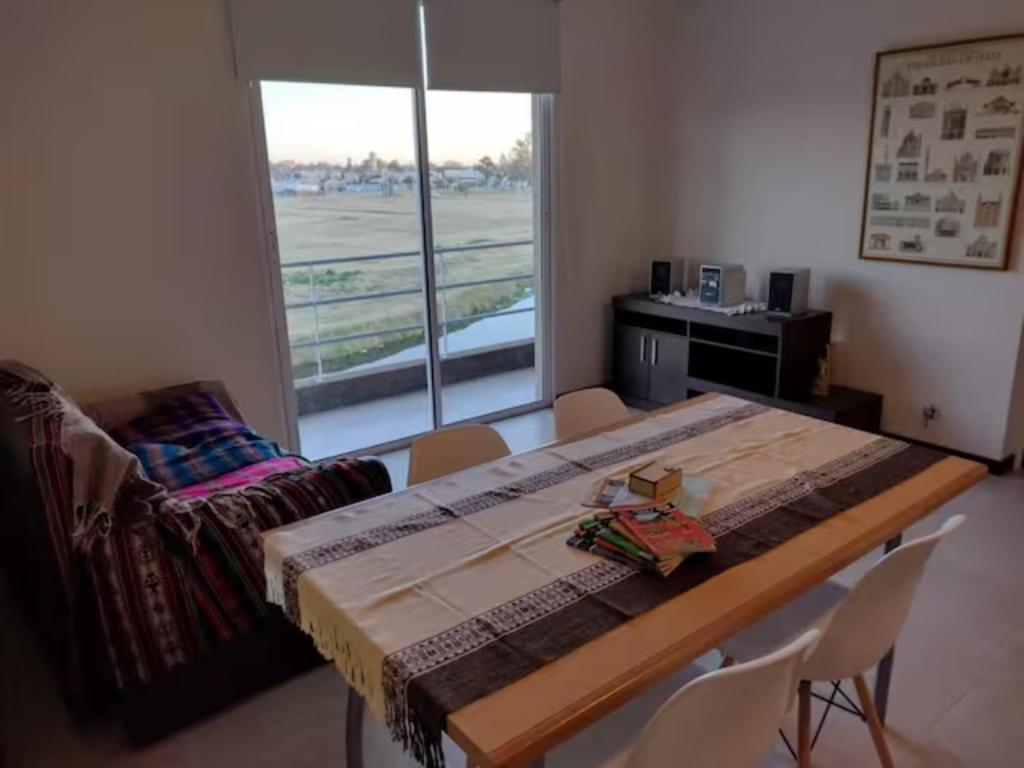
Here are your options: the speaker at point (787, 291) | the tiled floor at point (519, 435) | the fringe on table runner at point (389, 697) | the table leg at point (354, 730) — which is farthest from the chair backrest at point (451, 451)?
the speaker at point (787, 291)

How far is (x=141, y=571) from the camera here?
6.37 ft

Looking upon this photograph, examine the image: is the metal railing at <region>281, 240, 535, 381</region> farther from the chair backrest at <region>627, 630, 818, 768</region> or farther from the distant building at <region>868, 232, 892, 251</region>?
the chair backrest at <region>627, 630, 818, 768</region>

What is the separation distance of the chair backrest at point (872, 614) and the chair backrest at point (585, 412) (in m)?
1.02

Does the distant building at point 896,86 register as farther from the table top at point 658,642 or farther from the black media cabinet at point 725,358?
the table top at point 658,642

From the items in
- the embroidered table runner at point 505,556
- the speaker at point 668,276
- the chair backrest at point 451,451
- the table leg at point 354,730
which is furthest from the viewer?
the speaker at point 668,276

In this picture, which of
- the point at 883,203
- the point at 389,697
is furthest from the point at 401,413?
the point at 389,697

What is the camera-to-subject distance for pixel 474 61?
3924 mm

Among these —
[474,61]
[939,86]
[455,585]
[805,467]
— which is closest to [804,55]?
[939,86]

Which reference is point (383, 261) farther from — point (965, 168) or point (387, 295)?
Answer: point (965, 168)

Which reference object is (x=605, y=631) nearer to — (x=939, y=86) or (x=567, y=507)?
(x=567, y=507)

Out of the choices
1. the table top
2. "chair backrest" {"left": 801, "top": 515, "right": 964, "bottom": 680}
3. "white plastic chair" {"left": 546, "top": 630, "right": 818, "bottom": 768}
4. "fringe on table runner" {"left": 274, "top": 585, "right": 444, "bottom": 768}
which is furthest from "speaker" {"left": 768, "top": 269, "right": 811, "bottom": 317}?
"fringe on table runner" {"left": 274, "top": 585, "right": 444, "bottom": 768}

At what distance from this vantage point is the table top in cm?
106

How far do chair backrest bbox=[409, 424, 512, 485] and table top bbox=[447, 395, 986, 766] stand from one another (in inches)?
35.6

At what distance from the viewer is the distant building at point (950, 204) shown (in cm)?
358
